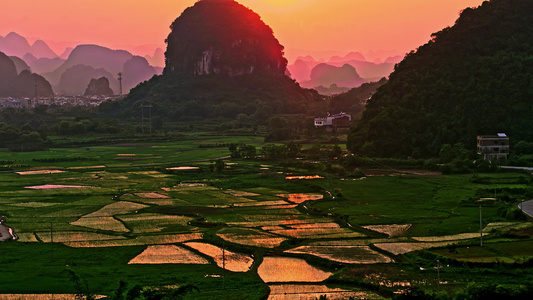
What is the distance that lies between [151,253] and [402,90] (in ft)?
139

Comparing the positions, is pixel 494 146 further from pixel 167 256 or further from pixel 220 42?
A: pixel 220 42

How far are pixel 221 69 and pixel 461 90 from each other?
72774mm

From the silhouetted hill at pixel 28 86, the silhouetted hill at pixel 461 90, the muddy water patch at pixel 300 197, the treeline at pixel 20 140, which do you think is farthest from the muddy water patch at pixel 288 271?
the silhouetted hill at pixel 28 86

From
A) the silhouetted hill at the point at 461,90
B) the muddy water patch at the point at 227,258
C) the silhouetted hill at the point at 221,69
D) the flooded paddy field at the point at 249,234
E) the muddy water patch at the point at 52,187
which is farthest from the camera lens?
the silhouetted hill at the point at 221,69

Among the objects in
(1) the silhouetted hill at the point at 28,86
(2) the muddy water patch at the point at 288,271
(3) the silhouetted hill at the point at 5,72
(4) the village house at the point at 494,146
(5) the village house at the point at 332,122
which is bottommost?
(2) the muddy water patch at the point at 288,271

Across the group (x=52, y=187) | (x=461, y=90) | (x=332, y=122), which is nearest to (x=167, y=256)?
(x=52, y=187)

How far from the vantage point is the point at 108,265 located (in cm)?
2348

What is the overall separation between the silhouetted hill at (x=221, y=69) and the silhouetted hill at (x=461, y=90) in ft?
162

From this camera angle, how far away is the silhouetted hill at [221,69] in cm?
11469

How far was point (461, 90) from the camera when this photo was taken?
57219mm

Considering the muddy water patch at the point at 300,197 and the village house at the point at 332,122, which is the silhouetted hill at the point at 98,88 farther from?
the muddy water patch at the point at 300,197

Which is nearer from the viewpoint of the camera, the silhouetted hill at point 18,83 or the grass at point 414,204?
the grass at point 414,204

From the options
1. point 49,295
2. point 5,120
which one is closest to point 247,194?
point 49,295

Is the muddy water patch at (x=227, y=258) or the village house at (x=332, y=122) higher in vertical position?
the village house at (x=332, y=122)
